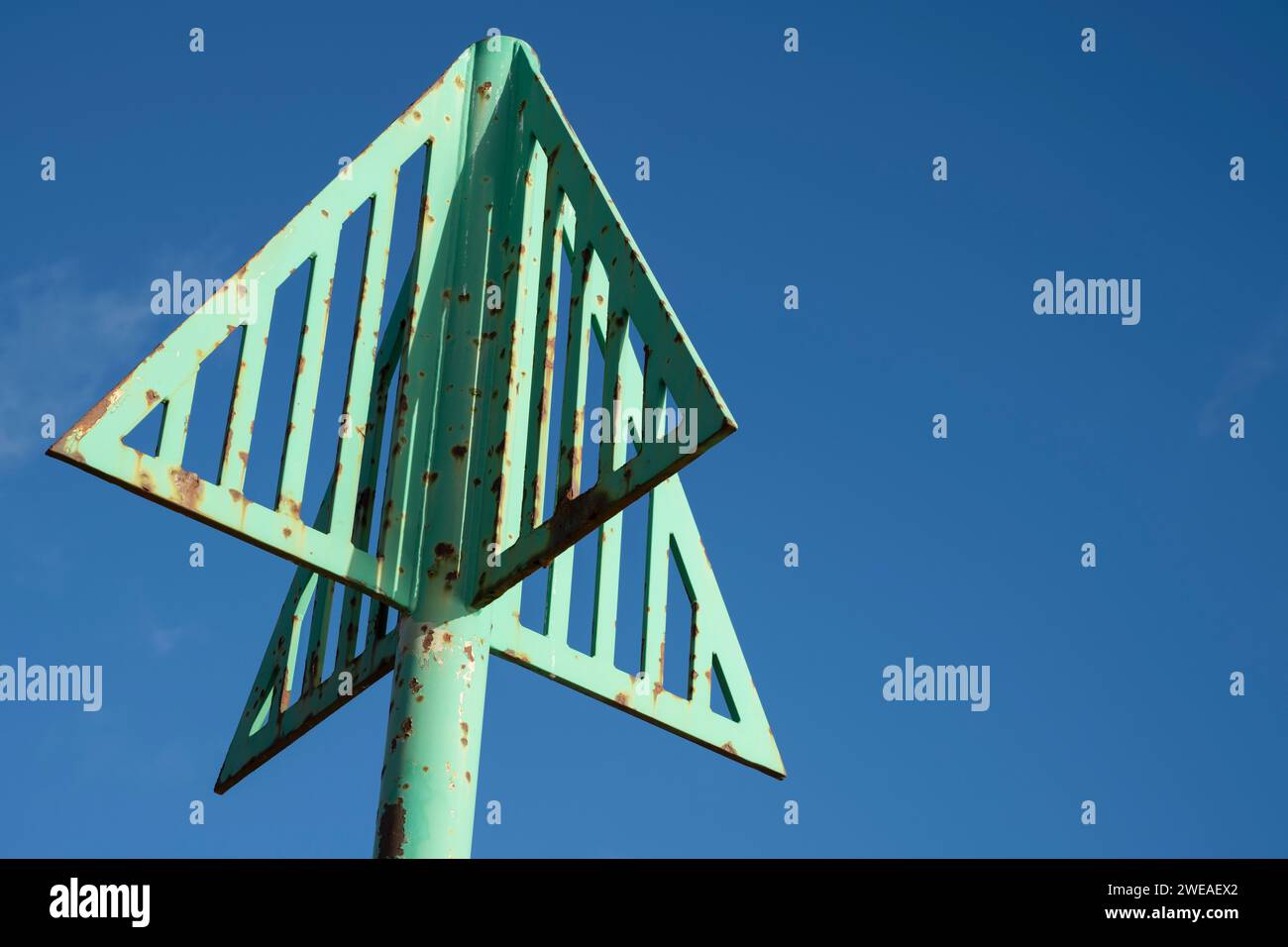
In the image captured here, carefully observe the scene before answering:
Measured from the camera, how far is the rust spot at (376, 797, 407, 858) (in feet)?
18.5

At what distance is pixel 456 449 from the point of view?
20.8 ft

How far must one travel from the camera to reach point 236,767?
7105 mm

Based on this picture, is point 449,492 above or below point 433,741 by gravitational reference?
above

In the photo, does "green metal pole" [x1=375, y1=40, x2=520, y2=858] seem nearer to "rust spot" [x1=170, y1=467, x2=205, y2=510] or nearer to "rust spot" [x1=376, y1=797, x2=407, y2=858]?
"rust spot" [x1=376, y1=797, x2=407, y2=858]

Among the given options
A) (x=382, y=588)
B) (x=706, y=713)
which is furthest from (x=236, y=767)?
(x=706, y=713)

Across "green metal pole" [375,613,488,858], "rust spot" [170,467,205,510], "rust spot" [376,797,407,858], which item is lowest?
"rust spot" [376,797,407,858]

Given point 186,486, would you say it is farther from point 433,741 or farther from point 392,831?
point 392,831

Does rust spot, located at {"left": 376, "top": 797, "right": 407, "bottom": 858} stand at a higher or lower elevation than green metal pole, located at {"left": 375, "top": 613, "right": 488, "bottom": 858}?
lower

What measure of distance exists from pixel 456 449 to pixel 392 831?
1490 millimetres

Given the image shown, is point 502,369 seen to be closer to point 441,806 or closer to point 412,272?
point 412,272

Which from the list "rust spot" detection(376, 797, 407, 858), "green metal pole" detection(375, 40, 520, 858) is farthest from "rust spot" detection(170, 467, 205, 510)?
"rust spot" detection(376, 797, 407, 858)

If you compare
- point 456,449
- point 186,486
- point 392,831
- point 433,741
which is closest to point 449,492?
point 456,449

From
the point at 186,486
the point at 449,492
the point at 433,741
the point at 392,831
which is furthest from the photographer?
the point at 449,492
